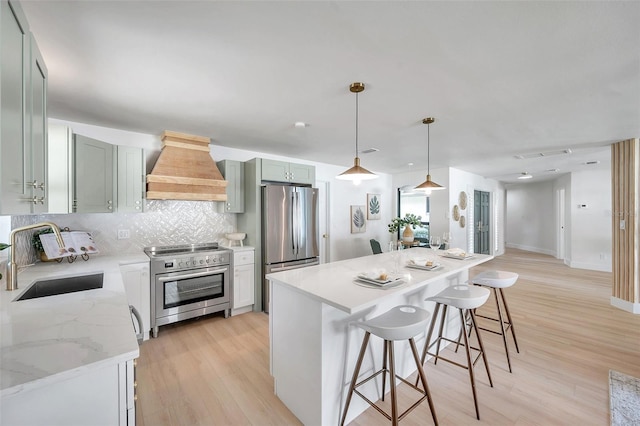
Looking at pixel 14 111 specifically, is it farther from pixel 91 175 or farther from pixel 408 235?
pixel 408 235

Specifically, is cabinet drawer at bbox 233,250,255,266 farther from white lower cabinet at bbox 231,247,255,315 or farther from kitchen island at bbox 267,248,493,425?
kitchen island at bbox 267,248,493,425

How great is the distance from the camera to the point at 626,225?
370 cm

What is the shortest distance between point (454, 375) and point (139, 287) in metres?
3.23

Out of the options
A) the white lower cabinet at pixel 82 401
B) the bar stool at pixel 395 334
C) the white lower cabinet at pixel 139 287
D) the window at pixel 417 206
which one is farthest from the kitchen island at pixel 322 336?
the window at pixel 417 206

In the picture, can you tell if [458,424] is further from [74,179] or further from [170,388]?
[74,179]

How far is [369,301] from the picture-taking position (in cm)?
147

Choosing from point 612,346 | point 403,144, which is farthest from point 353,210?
point 612,346

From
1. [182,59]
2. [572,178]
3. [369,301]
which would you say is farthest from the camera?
[572,178]

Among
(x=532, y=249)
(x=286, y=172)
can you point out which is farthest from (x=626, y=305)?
(x=532, y=249)

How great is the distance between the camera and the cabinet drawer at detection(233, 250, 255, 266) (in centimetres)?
357

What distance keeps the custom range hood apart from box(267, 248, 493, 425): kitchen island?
2005 mm

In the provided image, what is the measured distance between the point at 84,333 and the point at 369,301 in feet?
4.28

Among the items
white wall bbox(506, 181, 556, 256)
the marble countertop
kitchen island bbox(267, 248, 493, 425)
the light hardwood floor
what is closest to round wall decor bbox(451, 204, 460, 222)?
the light hardwood floor

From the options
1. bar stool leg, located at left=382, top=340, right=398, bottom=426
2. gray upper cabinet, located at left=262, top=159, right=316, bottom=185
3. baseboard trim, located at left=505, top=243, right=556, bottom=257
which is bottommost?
baseboard trim, located at left=505, top=243, right=556, bottom=257
